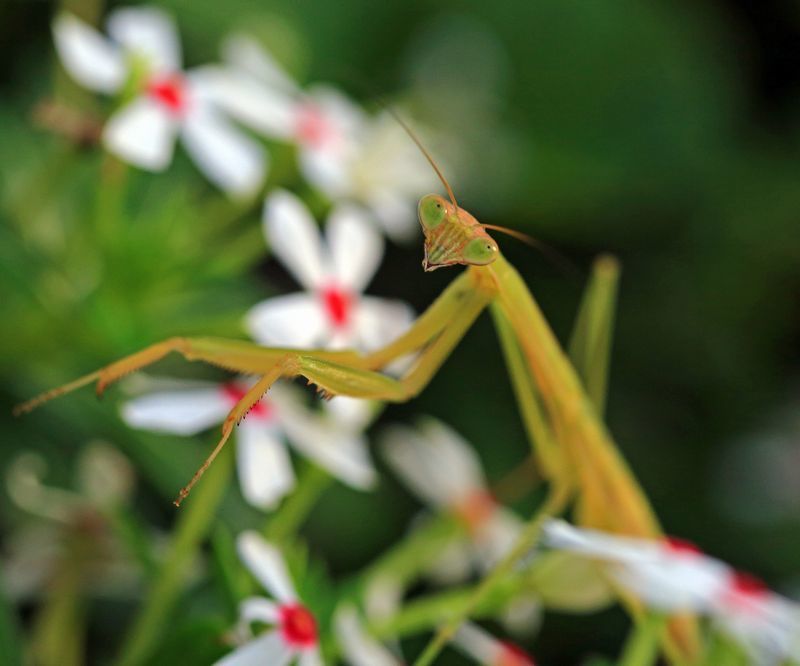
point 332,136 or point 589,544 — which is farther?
point 332,136

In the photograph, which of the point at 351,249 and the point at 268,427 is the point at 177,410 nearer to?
the point at 268,427

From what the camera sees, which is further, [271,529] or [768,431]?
[768,431]

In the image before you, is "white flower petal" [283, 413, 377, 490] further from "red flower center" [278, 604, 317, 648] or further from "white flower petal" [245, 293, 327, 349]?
"red flower center" [278, 604, 317, 648]

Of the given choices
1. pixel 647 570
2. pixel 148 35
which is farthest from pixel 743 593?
pixel 148 35

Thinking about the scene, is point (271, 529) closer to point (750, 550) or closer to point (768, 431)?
point (750, 550)

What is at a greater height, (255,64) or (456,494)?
(255,64)

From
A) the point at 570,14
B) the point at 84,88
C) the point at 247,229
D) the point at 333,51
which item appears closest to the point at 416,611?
the point at 247,229
